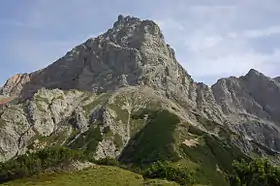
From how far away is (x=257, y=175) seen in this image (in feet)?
396

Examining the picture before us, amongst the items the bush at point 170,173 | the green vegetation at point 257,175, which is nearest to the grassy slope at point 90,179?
the green vegetation at point 257,175

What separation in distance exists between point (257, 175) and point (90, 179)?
4938 centimetres

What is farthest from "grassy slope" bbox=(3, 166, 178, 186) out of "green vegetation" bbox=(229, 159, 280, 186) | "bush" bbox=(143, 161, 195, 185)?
"bush" bbox=(143, 161, 195, 185)

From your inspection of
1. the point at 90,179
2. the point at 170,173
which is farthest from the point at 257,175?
the point at 90,179

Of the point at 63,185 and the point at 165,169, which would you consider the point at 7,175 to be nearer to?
the point at 63,185

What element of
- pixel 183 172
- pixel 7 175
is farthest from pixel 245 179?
pixel 7 175

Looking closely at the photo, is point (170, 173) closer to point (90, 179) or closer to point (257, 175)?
point (257, 175)

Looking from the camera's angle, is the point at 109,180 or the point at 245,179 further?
the point at 245,179

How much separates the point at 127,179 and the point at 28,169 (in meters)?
28.9

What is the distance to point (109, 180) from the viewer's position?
3718 inches

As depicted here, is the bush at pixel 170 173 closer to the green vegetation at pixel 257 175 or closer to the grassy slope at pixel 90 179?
the green vegetation at pixel 257 175

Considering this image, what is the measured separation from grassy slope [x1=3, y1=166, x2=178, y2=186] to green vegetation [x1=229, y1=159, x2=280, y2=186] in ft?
108

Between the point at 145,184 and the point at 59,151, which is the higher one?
the point at 59,151

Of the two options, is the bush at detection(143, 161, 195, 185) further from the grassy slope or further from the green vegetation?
the grassy slope
